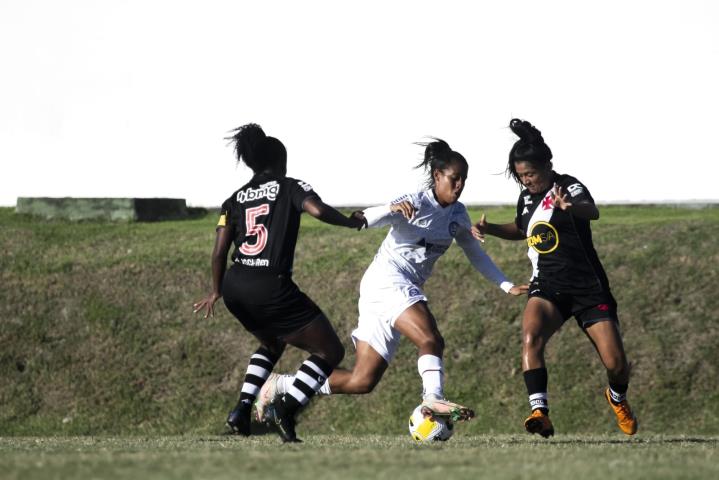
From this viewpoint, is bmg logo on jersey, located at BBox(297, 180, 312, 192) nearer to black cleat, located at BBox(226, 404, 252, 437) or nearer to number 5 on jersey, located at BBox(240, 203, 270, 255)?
number 5 on jersey, located at BBox(240, 203, 270, 255)

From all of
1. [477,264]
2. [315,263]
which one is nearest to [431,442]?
[477,264]

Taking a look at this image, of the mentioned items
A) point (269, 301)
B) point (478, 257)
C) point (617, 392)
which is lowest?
point (617, 392)

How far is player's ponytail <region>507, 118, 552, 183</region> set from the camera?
1078 centimetres

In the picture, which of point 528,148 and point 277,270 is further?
point 528,148

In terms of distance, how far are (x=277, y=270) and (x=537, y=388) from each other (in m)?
2.47

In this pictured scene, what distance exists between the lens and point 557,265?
1068 cm

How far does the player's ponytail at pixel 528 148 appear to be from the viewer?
10.8 m

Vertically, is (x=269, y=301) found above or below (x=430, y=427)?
above

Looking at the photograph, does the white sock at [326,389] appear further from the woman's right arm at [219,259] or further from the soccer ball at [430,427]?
the woman's right arm at [219,259]

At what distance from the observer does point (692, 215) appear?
23.2 m

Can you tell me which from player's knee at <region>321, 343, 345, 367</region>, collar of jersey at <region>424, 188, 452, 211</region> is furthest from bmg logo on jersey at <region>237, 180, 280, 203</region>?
collar of jersey at <region>424, 188, 452, 211</region>

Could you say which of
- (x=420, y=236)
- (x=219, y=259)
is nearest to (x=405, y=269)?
(x=420, y=236)

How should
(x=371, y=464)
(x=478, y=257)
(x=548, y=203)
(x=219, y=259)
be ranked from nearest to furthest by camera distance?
(x=371, y=464), (x=219, y=259), (x=548, y=203), (x=478, y=257)

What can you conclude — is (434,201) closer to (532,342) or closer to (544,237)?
(544,237)
